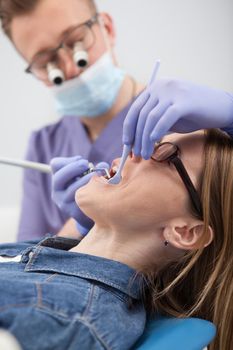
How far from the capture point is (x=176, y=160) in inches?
34.8

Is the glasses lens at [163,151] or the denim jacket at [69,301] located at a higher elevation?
the glasses lens at [163,151]

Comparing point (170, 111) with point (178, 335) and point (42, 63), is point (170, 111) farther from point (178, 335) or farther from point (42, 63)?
point (42, 63)

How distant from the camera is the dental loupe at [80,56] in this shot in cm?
138

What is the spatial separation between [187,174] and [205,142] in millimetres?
94

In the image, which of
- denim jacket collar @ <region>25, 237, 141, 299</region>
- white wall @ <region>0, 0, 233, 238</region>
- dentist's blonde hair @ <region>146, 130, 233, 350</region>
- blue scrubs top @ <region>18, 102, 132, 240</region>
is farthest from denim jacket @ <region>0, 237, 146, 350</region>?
white wall @ <region>0, 0, 233, 238</region>

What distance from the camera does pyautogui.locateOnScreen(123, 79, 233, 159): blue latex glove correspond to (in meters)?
0.78

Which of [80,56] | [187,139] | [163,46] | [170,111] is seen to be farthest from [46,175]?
[170,111]

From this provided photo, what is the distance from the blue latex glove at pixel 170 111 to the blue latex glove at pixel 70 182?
0.97ft

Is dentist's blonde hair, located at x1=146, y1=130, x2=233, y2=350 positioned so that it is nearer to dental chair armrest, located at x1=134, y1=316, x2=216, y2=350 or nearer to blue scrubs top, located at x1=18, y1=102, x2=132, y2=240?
dental chair armrest, located at x1=134, y1=316, x2=216, y2=350

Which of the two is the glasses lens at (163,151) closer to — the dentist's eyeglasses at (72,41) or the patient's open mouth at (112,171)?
the patient's open mouth at (112,171)

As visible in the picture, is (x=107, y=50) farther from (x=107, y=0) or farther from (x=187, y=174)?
(x=187, y=174)

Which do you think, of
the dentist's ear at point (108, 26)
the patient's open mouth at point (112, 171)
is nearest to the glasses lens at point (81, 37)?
the dentist's ear at point (108, 26)

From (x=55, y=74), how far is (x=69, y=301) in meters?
0.91

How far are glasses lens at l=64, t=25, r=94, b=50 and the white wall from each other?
0.48 metres
